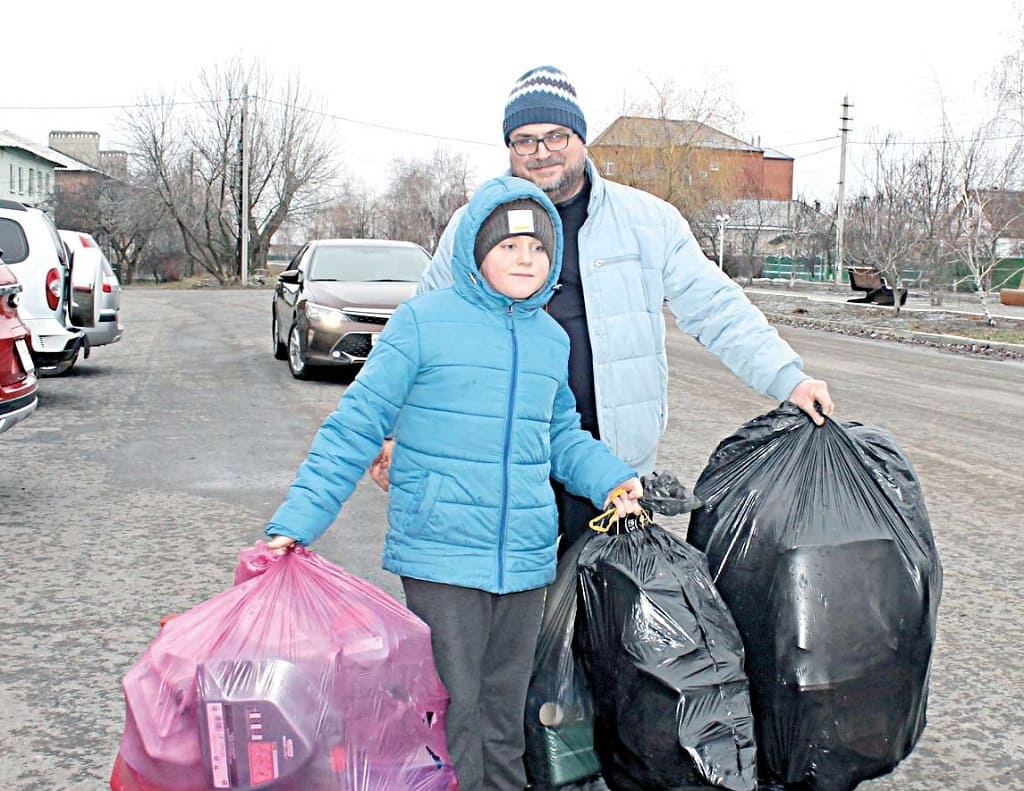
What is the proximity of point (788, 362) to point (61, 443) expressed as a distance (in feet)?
21.1

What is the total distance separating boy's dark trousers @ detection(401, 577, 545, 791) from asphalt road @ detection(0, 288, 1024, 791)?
1064 mm

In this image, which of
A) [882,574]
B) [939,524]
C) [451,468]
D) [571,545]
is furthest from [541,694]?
[939,524]

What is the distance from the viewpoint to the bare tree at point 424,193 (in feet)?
183

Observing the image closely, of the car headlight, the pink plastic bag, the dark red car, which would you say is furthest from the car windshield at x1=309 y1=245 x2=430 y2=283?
the pink plastic bag

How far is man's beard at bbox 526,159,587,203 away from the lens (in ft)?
9.74

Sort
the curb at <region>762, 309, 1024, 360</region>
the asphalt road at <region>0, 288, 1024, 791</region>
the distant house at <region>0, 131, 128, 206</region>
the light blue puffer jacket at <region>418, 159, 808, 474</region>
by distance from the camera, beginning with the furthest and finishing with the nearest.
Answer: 1. the distant house at <region>0, 131, 128, 206</region>
2. the curb at <region>762, 309, 1024, 360</region>
3. the asphalt road at <region>0, 288, 1024, 791</region>
4. the light blue puffer jacket at <region>418, 159, 808, 474</region>

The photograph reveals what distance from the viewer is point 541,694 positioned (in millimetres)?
2754

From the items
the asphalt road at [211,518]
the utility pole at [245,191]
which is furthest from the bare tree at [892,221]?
the utility pole at [245,191]

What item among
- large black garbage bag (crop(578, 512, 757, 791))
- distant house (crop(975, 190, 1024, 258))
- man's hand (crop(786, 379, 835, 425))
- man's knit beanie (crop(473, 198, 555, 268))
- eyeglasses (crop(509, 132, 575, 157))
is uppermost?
distant house (crop(975, 190, 1024, 258))

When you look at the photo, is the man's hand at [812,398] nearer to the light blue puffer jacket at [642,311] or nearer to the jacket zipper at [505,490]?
the light blue puffer jacket at [642,311]

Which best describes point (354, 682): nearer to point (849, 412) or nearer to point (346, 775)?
point (346, 775)

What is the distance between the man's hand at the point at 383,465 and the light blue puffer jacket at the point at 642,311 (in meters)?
0.57

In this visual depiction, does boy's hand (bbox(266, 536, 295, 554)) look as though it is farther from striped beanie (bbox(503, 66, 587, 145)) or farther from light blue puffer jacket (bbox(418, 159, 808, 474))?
striped beanie (bbox(503, 66, 587, 145))

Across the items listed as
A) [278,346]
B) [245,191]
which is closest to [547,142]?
[278,346]
